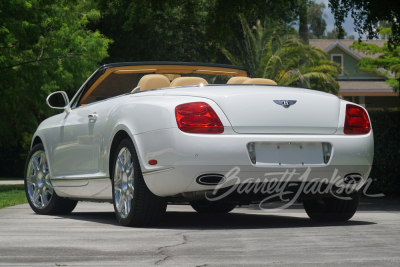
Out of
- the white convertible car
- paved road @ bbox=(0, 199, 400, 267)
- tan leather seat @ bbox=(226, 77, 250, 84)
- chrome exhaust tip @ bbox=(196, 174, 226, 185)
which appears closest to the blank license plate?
the white convertible car

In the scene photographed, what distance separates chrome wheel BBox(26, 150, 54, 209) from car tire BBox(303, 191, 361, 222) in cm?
319

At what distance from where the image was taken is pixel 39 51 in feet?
62.6

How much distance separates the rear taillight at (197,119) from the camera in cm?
585

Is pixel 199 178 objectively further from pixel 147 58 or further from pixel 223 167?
pixel 147 58

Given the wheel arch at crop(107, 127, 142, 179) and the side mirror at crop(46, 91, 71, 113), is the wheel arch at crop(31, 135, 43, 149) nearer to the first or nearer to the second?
the side mirror at crop(46, 91, 71, 113)

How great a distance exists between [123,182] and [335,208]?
2129 mm

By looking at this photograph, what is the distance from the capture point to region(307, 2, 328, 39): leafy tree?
3462 inches

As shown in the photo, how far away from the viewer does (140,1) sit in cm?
1402

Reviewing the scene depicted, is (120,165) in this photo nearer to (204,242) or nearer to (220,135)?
(220,135)

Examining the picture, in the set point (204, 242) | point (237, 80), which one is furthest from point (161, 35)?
point (204, 242)

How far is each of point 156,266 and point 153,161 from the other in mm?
1820

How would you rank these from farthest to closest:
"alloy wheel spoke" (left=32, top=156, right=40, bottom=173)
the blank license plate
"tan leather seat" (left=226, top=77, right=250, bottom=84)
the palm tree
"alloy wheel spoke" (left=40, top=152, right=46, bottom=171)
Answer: the palm tree, "alloy wheel spoke" (left=32, top=156, right=40, bottom=173), "alloy wheel spoke" (left=40, top=152, right=46, bottom=171), "tan leather seat" (left=226, top=77, right=250, bottom=84), the blank license plate

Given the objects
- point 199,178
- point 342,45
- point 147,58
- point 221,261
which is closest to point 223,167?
point 199,178

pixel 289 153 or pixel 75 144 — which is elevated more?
pixel 289 153
